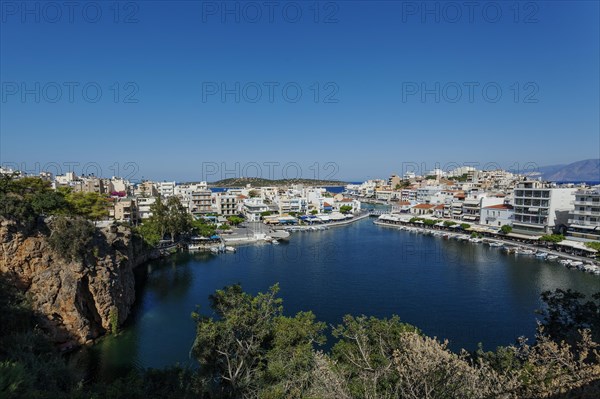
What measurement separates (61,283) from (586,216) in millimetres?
32651

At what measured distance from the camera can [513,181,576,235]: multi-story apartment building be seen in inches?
1113

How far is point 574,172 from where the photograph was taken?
4719 inches

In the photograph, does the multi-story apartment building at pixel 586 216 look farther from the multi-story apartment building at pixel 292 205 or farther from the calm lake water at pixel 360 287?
the multi-story apartment building at pixel 292 205

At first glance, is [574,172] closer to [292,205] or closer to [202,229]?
[292,205]

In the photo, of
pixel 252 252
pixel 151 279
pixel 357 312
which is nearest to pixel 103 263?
pixel 151 279

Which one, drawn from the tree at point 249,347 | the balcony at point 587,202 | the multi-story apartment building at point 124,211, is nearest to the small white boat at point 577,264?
the balcony at point 587,202

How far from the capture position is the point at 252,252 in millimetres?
26766

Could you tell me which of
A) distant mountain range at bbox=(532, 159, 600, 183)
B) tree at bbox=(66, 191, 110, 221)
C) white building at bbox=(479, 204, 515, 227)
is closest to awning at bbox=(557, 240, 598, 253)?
white building at bbox=(479, 204, 515, 227)

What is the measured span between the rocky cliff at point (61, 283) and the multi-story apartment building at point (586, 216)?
30.9 metres

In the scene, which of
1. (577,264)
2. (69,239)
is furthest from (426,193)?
(69,239)

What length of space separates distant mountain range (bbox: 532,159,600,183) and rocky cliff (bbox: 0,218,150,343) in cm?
12511

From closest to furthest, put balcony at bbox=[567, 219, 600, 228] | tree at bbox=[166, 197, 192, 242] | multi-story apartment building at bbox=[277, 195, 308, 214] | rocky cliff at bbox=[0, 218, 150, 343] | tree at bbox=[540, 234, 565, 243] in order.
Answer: rocky cliff at bbox=[0, 218, 150, 343], balcony at bbox=[567, 219, 600, 228], tree at bbox=[540, 234, 565, 243], tree at bbox=[166, 197, 192, 242], multi-story apartment building at bbox=[277, 195, 308, 214]

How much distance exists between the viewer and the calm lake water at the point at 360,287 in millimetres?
12023

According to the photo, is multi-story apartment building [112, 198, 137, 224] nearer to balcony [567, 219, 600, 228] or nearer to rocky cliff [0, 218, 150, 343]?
rocky cliff [0, 218, 150, 343]
